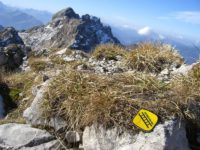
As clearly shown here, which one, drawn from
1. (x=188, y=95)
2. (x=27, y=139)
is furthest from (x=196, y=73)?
(x=27, y=139)

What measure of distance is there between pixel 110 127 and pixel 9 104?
6.10m

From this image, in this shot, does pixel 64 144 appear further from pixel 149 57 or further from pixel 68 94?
pixel 149 57

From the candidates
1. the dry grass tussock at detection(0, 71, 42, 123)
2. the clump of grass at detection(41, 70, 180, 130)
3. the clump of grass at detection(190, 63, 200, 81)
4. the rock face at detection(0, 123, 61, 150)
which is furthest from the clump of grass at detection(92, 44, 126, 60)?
the rock face at detection(0, 123, 61, 150)

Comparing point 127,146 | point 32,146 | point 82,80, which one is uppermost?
point 82,80

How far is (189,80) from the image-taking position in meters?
7.80

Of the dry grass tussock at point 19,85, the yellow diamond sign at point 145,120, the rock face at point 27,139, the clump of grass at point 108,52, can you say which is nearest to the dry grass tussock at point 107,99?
the yellow diamond sign at point 145,120

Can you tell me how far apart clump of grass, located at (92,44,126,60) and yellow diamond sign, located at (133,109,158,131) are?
22.2 feet

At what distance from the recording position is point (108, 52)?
13.5 metres

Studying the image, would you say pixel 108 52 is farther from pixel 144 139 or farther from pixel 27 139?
pixel 144 139

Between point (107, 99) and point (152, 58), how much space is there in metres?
4.62

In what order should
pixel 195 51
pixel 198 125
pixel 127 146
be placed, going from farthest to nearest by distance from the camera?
pixel 195 51 < pixel 198 125 < pixel 127 146

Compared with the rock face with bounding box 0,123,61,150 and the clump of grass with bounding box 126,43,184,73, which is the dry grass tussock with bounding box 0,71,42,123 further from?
the rock face with bounding box 0,123,61,150

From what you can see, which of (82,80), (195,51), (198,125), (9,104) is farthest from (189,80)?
(9,104)

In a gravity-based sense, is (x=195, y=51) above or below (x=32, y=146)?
above
